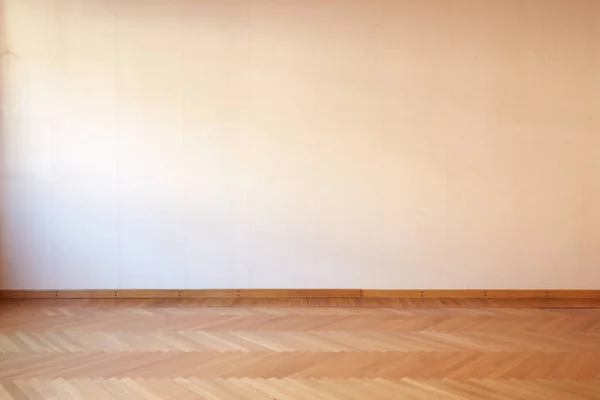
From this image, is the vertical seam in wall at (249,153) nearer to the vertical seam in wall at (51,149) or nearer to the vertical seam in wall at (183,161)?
the vertical seam in wall at (183,161)

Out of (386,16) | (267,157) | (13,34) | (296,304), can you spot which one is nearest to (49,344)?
(296,304)

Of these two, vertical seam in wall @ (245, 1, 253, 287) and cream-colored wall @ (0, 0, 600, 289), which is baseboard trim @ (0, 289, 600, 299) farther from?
vertical seam in wall @ (245, 1, 253, 287)

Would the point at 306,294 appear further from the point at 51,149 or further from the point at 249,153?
the point at 51,149

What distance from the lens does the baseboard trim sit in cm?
495

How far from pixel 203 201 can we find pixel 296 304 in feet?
3.98

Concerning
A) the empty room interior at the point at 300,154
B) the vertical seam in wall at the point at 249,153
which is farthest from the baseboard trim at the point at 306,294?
the vertical seam in wall at the point at 249,153

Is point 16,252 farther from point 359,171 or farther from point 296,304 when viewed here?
point 359,171

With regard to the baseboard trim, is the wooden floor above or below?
below

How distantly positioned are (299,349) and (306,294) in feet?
4.46

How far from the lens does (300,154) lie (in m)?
4.92

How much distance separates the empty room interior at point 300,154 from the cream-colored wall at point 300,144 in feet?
0.06

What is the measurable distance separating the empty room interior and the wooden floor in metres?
0.18

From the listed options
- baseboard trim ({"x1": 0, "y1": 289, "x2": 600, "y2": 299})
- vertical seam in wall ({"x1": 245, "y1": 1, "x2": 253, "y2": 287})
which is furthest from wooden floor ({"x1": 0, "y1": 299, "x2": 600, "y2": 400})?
vertical seam in wall ({"x1": 245, "y1": 1, "x2": 253, "y2": 287})

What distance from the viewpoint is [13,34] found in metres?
4.80
